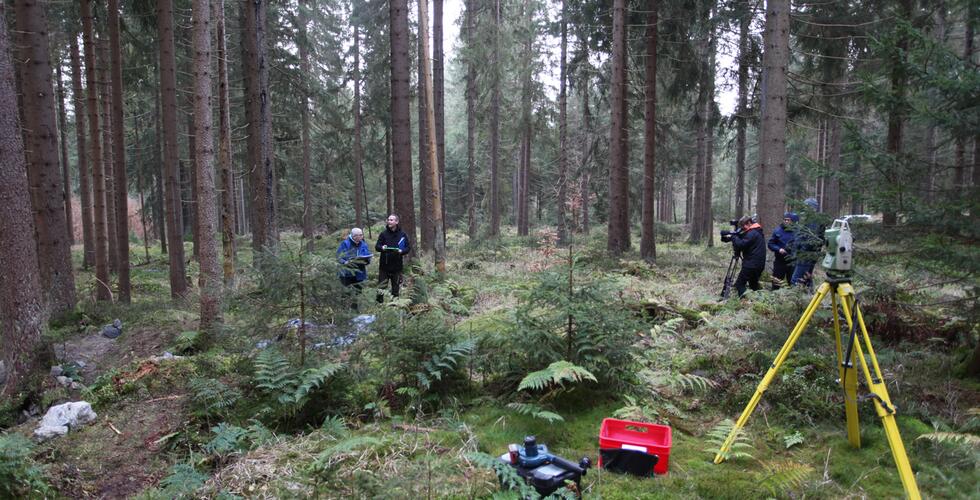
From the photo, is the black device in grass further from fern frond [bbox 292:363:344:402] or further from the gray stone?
the gray stone

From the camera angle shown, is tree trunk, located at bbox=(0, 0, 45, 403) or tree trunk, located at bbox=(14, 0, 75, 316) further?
tree trunk, located at bbox=(14, 0, 75, 316)

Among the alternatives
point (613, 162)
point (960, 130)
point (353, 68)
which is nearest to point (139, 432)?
point (960, 130)

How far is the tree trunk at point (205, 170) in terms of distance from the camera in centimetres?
834

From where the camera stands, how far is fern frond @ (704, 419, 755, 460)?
394 centimetres

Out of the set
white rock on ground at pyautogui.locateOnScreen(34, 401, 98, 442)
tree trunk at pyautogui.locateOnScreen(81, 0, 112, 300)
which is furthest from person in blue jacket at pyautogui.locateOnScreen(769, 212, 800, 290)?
tree trunk at pyautogui.locateOnScreen(81, 0, 112, 300)

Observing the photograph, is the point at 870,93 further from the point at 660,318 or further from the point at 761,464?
the point at 660,318

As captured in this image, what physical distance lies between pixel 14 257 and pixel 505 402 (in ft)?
23.1

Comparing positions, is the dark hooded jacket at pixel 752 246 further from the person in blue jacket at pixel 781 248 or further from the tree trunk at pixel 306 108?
the tree trunk at pixel 306 108

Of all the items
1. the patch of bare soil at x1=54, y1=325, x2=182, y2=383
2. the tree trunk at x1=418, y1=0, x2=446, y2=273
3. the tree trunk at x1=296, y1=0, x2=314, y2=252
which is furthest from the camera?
the tree trunk at x1=296, y1=0, x2=314, y2=252

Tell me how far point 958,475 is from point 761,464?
1189 millimetres

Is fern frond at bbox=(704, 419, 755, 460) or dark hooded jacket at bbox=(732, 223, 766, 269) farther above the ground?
dark hooded jacket at bbox=(732, 223, 766, 269)

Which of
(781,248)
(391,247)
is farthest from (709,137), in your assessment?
(391,247)

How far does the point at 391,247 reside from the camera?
1048 centimetres

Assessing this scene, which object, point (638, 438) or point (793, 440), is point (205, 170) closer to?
point (638, 438)
